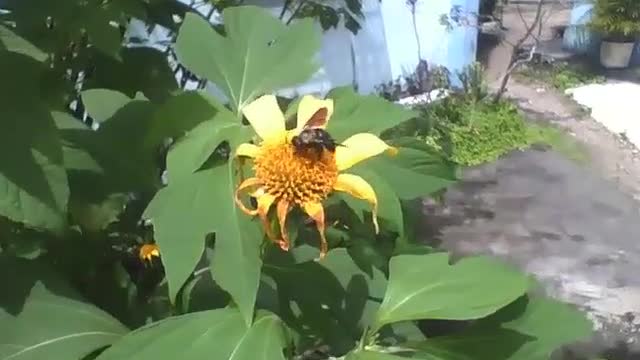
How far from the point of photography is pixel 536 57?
658 centimetres

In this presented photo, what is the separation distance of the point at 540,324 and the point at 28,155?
333mm

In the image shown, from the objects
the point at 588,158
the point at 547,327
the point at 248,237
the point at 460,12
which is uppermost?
the point at 248,237

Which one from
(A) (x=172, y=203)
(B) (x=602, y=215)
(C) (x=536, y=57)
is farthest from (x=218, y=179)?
(C) (x=536, y=57)

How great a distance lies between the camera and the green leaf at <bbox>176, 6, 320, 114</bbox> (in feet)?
2.17

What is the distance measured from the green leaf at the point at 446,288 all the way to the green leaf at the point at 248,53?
0.46 feet

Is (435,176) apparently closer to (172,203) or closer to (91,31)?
(172,203)

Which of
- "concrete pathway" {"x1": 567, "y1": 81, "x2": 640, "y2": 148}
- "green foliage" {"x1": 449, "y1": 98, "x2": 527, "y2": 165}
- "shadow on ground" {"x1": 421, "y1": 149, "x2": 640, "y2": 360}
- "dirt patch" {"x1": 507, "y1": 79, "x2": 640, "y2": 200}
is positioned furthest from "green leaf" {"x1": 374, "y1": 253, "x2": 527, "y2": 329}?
"concrete pathway" {"x1": 567, "y1": 81, "x2": 640, "y2": 148}

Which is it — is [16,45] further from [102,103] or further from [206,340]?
[206,340]

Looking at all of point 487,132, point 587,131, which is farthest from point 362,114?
point 587,131

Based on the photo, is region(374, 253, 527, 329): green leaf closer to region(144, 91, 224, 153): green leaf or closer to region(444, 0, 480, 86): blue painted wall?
region(144, 91, 224, 153): green leaf

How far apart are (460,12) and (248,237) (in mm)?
5110

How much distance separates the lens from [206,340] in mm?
546

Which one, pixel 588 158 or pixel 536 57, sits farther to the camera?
pixel 536 57

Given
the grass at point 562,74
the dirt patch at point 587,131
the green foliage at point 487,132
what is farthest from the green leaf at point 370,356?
the grass at point 562,74
